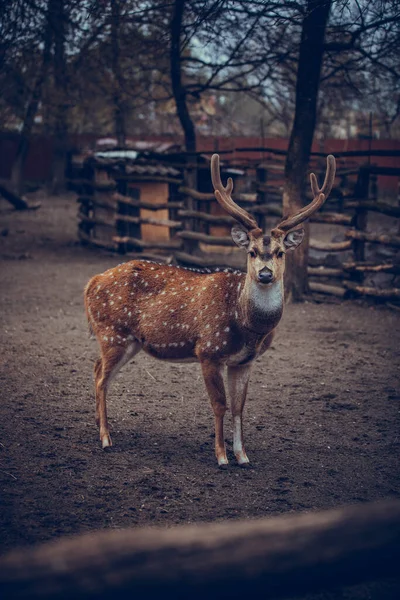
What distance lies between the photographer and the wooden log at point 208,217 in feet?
39.2

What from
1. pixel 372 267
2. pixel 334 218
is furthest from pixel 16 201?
pixel 372 267

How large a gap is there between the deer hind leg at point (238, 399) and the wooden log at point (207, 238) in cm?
671

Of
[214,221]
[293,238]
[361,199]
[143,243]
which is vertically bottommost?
[143,243]

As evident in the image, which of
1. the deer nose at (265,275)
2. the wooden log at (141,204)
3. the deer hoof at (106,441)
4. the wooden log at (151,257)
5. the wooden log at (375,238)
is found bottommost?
the wooden log at (151,257)

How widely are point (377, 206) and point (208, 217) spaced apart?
11.7ft

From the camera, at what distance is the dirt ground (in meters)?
3.94

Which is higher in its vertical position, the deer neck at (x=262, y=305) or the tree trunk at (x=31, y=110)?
the tree trunk at (x=31, y=110)

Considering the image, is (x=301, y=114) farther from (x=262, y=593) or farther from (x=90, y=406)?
(x=262, y=593)

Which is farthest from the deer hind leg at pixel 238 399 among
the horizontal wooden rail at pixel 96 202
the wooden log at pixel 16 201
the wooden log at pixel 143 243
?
the wooden log at pixel 16 201

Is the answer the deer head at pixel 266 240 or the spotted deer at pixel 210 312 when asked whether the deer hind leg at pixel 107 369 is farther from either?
the deer head at pixel 266 240

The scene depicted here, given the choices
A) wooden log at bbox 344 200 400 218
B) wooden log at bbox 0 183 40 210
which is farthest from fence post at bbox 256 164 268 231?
wooden log at bbox 0 183 40 210

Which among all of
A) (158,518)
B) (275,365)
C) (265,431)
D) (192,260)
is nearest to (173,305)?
(265,431)

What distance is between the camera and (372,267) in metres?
9.95

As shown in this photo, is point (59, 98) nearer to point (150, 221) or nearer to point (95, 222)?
point (95, 222)
